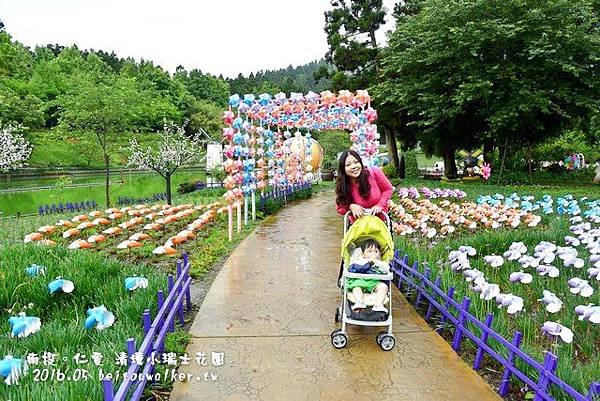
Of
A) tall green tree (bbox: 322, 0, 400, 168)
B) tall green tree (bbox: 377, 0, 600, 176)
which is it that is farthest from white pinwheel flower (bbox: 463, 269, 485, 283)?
tall green tree (bbox: 322, 0, 400, 168)

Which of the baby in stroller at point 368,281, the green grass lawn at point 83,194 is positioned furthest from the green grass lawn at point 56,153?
the baby in stroller at point 368,281

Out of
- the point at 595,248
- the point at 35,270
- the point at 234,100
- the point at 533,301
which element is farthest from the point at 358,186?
the point at 234,100

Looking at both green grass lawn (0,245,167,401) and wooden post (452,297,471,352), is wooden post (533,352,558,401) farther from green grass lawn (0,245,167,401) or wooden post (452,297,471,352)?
green grass lawn (0,245,167,401)

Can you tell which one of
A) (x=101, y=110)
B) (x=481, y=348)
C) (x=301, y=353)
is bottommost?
(x=301, y=353)

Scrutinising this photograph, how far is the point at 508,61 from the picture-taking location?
15.2 m

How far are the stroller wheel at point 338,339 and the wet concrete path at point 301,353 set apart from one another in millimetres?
46

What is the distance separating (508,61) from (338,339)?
1466 centimetres

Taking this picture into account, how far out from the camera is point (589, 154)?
2725 centimetres

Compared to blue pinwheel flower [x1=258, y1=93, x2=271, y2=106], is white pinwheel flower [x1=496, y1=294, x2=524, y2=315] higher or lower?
lower

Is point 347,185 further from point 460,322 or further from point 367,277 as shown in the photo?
point 460,322

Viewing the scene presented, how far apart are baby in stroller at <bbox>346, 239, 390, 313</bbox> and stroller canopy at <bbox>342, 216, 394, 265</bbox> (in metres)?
0.07

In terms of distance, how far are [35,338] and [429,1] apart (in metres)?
16.9

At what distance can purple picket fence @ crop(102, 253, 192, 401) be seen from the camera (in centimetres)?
219

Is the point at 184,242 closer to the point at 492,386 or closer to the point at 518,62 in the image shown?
the point at 492,386
